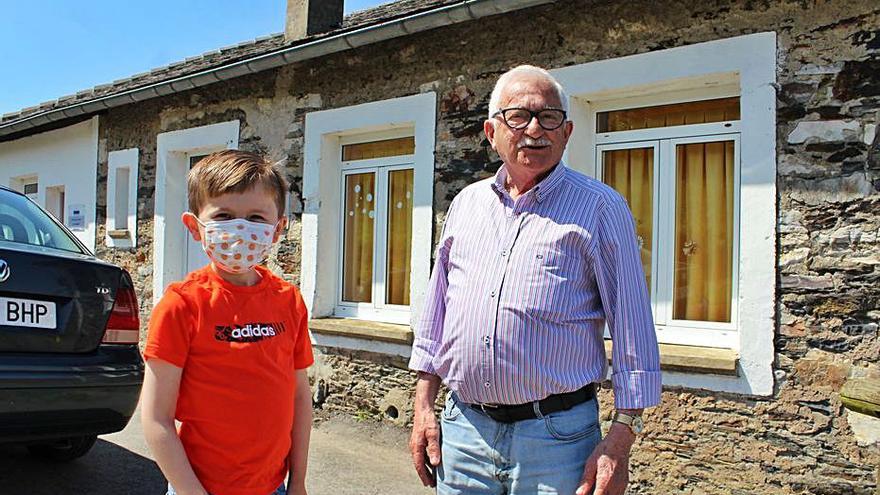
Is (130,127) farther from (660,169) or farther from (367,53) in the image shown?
(660,169)

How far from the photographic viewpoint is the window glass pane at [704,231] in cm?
430

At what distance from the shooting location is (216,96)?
7238 mm

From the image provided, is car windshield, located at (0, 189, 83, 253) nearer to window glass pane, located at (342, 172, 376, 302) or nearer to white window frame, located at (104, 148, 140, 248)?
window glass pane, located at (342, 172, 376, 302)

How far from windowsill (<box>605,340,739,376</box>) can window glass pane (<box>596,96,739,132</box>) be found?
1.37 meters

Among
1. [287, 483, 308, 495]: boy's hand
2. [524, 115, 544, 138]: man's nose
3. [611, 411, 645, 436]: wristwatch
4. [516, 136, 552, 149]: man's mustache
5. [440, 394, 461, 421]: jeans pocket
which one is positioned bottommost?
[287, 483, 308, 495]: boy's hand

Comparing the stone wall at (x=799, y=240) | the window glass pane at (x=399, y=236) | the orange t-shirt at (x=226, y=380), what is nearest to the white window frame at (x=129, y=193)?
the window glass pane at (x=399, y=236)

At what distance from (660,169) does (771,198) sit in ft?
2.59

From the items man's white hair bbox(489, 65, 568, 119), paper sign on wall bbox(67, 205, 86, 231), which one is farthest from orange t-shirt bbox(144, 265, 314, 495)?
paper sign on wall bbox(67, 205, 86, 231)

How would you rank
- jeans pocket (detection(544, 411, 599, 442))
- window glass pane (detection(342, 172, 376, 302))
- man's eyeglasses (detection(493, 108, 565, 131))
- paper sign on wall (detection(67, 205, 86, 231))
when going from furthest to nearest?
paper sign on wall (detection(67, 205, 86, 231))
window glass pane (detection(342, 172, 376, 302))
man's eyeglasses (detection(493, 108, 565, 131))
jeans pocket (detection(544, 411, 599, 442))

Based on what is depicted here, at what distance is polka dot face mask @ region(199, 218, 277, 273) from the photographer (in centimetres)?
188

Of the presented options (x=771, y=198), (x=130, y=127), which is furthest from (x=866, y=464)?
(x=130, y=127)

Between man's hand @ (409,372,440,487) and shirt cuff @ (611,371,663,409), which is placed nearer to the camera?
shirt cuff @ (611,371,663,409)

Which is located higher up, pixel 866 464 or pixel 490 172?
pixel 490 172

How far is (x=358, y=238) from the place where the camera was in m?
6.37
